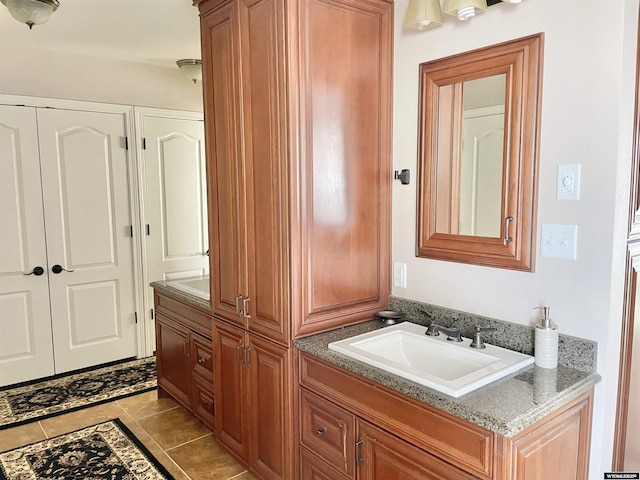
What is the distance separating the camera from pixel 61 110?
3.50 metres

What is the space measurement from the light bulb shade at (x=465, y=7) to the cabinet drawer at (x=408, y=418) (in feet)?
4.51

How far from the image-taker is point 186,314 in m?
2.76

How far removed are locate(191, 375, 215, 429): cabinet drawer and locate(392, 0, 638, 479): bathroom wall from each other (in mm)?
1689

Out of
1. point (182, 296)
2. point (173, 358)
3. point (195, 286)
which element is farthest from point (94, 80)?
point (173, 358)

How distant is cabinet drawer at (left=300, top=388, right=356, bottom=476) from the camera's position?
5.60 ft

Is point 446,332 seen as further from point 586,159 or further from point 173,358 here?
point 173,358

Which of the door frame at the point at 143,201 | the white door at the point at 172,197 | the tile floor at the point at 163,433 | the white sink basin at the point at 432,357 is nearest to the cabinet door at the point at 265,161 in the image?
the white sink basin at the point at 432,357

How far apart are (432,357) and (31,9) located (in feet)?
8.30

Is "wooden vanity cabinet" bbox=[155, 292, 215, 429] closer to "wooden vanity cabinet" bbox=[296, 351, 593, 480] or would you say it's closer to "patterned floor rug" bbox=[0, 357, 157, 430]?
"patterned floor rug" bbox=[0, 357, 157, 430]

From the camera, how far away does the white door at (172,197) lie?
3.92 meters

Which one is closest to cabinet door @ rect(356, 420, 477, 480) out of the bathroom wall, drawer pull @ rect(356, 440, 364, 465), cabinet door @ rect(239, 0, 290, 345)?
drawer pull @ rect(356, 440, 364, 465)

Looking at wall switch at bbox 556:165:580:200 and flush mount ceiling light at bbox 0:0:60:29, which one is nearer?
wall switch at bbox 556:165:580:200

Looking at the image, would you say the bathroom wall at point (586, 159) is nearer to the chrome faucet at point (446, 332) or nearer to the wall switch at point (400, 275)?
the chrome faucet at point (446, 332)

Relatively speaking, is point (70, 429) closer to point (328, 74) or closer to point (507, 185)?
point (328, 74)
